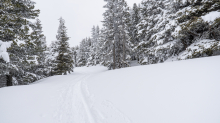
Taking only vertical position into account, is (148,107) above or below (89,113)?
above

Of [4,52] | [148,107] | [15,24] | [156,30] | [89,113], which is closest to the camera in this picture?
[148,107]

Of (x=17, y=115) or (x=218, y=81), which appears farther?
(x=17, y=115)

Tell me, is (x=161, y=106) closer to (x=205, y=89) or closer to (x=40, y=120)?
(x=205, y=89)

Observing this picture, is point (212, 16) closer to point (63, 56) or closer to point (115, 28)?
point (115, 28)

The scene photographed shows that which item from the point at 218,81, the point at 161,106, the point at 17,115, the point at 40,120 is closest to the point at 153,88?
the point at 161,106

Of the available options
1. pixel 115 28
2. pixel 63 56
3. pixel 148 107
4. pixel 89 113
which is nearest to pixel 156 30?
pixel 115 28

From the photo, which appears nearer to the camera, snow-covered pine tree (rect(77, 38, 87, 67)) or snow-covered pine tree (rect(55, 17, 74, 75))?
snow-covered pine tree (rect(55, 17, 74, 75))

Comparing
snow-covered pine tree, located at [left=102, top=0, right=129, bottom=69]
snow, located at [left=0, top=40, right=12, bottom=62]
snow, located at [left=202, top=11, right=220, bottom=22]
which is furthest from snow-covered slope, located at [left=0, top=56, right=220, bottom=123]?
snow-covered pine tree, located at [left=102, top=0, right=129, bottom=69]

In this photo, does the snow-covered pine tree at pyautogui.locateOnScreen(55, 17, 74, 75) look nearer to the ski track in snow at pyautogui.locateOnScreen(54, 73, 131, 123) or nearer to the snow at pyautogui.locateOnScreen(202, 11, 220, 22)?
the ski track in snow at pyautogui.locateOnScreen(54, 73, 131, 123)

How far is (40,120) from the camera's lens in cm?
396

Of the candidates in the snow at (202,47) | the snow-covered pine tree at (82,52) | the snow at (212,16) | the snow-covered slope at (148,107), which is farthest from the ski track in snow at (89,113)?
the snow-covered pine tree at (82,52)

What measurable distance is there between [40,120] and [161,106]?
4302mm

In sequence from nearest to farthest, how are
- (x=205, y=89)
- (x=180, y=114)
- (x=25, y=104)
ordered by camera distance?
(x=180, y=114)
(x=205, y=89)
(x=25, y=104)

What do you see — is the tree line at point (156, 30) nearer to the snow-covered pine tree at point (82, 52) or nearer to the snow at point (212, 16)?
the snow at point (212, 16)
